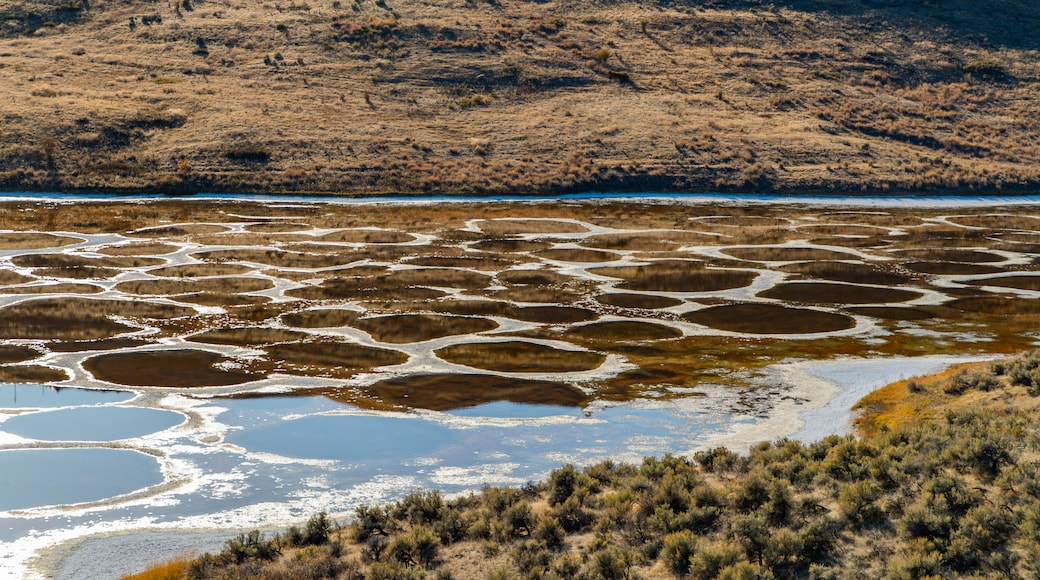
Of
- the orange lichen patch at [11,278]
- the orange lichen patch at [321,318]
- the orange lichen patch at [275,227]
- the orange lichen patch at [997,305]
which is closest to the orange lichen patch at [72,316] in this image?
the orange lichen patch at [321,318]

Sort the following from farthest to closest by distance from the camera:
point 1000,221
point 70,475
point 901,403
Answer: point 1000,221 < point 901,403 < point 70,475

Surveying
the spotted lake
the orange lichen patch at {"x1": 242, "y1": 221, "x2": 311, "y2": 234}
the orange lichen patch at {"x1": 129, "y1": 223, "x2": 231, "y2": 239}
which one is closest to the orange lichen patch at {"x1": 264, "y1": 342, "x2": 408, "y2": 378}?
the spotted lake

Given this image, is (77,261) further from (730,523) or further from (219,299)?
(730,523)

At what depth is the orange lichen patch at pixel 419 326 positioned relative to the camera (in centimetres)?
3450

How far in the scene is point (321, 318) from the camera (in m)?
37.0

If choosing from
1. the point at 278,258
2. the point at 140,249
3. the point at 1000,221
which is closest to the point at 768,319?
the point at 278,258

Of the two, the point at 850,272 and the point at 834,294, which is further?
the point at 850,272

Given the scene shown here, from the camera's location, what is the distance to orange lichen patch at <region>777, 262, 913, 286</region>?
1834 inches

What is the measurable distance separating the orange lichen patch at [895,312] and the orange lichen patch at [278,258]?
23644mm

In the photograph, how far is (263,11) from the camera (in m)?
114

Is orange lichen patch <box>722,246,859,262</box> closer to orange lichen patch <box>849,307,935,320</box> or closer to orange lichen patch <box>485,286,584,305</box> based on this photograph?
orange lichen patch <box>849,307,935,320</box>

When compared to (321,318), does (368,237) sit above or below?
above

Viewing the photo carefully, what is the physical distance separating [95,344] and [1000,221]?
2332 inches

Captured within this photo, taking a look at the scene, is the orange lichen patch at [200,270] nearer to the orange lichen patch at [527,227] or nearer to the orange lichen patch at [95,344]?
the orange lichen patch at [95,344]
